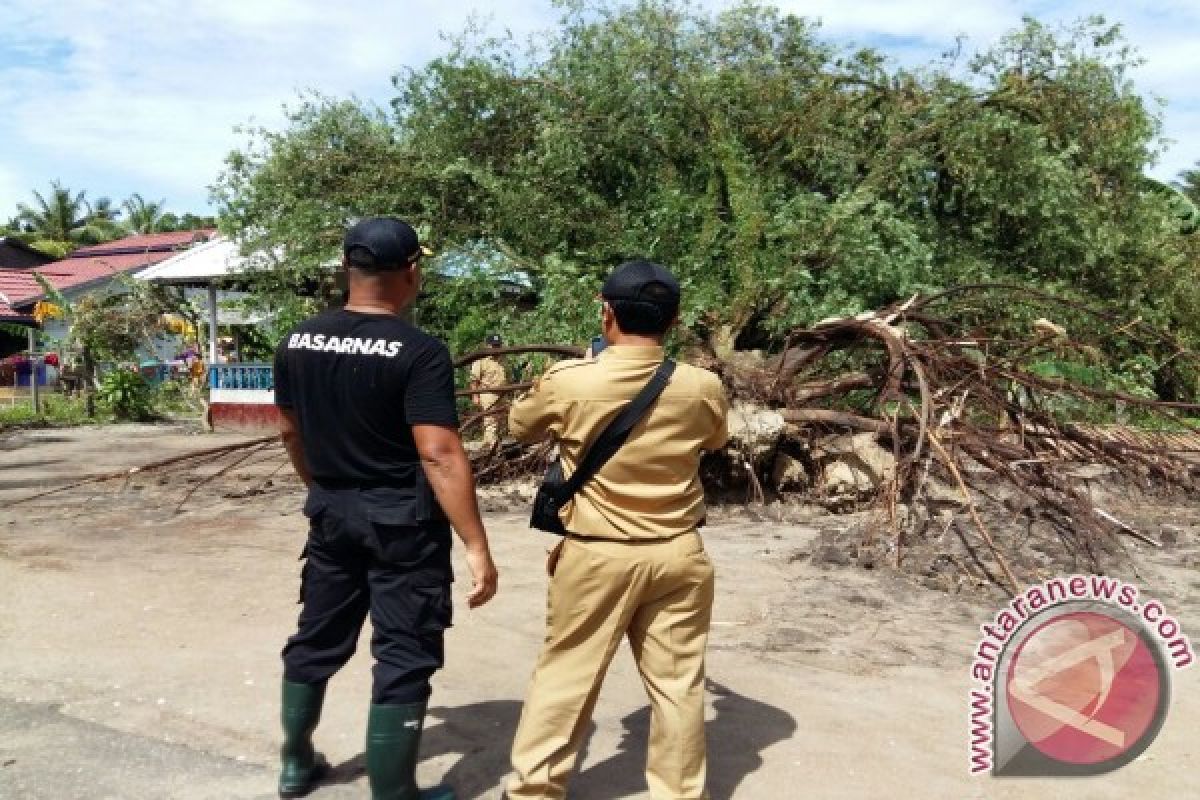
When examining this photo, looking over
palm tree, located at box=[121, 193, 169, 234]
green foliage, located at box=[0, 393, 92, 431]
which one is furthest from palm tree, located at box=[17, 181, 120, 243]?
green foliage, located at box=[0, 393, 92, 431]

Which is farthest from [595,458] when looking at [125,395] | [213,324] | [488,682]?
→ [125,395]

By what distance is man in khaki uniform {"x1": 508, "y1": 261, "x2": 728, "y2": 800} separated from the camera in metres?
2.87

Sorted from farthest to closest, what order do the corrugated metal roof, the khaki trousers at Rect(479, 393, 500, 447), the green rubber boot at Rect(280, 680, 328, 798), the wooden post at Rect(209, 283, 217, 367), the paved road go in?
the corrugated metal roof
the wooden post at Rect(209, 283, 217, 367)
the khaki trousers at Rect(479, 393, 500, 447)
the paved road
the green rubber boot at Rect(280, 680, 328, 798)

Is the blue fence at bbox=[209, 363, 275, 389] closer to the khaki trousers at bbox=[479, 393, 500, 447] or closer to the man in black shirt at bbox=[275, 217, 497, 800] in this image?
the khaki trousers at bbox=[479, 393, 500, 447]

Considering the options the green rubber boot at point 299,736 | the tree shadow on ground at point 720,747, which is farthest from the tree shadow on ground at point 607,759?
the green rubber boot at point 299,736

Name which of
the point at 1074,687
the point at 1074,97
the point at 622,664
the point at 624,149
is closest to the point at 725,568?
the point at 622,664

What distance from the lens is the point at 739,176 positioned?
35.1 ft

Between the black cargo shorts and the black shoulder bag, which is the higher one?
the black shoulder bag

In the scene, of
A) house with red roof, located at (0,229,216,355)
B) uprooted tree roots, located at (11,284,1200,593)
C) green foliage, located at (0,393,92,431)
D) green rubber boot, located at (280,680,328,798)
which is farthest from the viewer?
house with red roof, located at (0,229,216,355)

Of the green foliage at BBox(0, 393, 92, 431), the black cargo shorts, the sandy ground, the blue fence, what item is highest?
the black cargo shorts

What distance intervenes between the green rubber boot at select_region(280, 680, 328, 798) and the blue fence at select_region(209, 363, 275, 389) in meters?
13.4

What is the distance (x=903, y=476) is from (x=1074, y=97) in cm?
757

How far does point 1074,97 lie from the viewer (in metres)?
11.8

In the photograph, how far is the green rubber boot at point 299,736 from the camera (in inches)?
119
